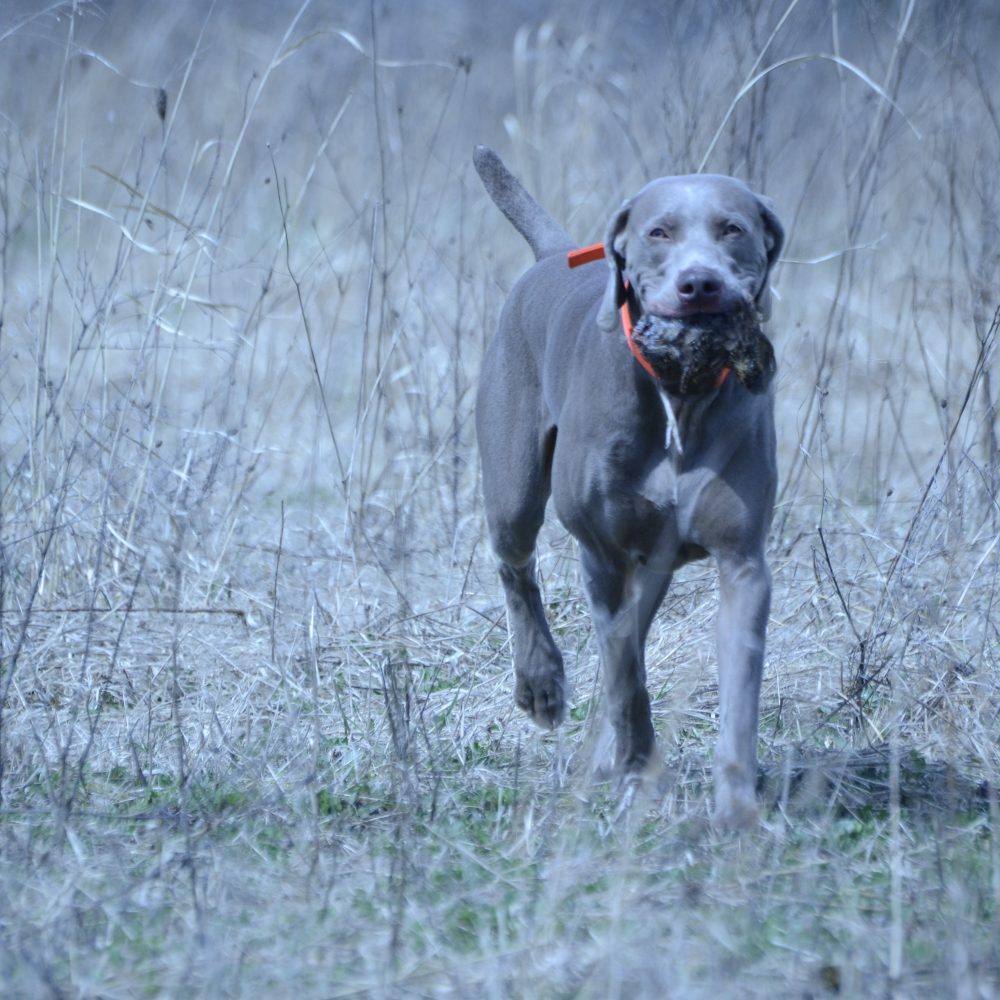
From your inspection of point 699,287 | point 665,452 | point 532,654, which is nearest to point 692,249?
point 699,287

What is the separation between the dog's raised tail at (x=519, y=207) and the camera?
456cm

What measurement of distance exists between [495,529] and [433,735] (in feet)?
1.99

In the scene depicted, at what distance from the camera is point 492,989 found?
242 cm

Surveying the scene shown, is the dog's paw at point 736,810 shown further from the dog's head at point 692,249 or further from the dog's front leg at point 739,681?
the dog's head at point 692,249

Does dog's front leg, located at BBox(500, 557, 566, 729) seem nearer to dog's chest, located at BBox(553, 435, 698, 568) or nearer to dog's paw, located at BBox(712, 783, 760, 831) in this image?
dog's chest, located at BBox(553, 435, 698, 568)

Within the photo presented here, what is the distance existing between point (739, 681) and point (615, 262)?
94 centimetres

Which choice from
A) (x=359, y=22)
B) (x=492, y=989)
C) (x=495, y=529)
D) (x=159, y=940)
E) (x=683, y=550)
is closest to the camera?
(x=492, y=989)

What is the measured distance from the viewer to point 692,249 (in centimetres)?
329

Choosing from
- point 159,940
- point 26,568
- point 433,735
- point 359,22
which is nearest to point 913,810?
point 433,735

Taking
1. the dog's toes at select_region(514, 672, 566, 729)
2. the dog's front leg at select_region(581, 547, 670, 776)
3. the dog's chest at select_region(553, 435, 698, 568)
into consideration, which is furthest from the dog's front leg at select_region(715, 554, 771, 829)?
the dog's toes at select_region(514, 672, 566, 729)

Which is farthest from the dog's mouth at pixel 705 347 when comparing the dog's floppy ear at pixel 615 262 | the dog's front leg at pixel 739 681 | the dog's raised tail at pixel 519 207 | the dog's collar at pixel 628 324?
the dog's raised tail at pixel 519 207

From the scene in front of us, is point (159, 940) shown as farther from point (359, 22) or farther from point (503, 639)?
point (359, 22)

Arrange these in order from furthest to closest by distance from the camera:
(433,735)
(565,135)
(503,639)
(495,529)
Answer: (565,135) < (503,639) < (495,529) < (433,735)

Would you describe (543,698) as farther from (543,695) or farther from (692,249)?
(692,249)
